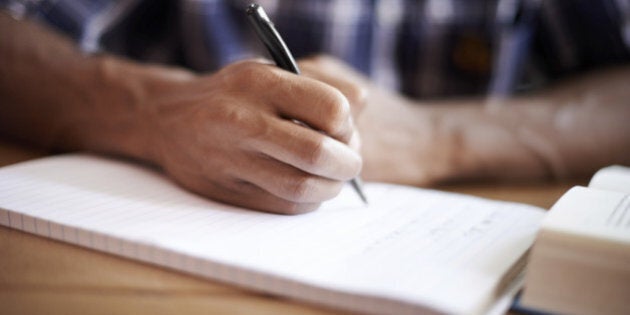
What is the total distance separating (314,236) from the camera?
0.48 meters

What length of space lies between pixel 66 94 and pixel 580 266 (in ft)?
2.16

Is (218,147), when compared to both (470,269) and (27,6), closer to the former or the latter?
(470,269)

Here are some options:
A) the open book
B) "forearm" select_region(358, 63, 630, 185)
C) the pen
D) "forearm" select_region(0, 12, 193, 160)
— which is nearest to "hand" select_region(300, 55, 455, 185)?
"forearm" select_region(358, 63, 630, 185)

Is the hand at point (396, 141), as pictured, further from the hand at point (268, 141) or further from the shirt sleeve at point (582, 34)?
the shirt sleeve at point (582, 34)

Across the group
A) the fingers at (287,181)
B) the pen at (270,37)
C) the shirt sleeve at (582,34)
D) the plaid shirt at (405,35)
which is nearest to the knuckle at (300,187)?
the fingers at (287,181)

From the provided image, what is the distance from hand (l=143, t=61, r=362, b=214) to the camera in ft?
1.67

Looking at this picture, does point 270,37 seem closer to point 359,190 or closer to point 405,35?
point 359,190

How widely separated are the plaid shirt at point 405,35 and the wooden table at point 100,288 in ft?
1.92

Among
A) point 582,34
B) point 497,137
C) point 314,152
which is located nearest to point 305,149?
point 314,152

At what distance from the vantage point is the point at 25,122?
800 mm

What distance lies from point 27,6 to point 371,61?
60cm

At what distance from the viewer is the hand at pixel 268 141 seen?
51cm

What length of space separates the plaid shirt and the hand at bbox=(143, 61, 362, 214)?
49 centimetres

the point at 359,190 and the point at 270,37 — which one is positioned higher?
the point at 270,37
